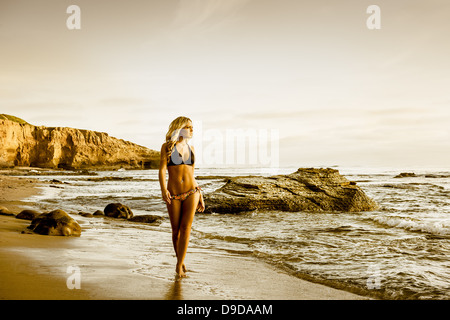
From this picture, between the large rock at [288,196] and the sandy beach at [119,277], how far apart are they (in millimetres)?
6564

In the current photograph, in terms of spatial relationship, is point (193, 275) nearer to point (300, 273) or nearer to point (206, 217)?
point (300, 273)

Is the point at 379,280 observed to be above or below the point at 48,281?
below

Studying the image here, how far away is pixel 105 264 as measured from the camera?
4.52 metres

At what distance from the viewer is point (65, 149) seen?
102 m

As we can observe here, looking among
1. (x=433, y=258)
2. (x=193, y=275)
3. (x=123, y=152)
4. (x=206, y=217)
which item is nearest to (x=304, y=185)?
(x=206, y=217)

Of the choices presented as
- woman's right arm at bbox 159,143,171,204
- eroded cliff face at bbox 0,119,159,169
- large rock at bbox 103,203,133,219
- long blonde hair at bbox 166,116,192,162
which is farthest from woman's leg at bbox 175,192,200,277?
eroded cliff face at bbox 0,119,159,169

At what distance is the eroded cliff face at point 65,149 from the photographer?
87.7 metres

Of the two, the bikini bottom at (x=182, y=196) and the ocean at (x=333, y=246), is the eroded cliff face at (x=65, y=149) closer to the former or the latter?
the ocean at (x=333, y=246)

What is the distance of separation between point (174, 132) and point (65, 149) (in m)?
109

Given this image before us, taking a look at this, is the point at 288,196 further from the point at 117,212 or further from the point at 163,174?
the point at 163,174

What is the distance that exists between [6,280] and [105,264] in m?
1.35

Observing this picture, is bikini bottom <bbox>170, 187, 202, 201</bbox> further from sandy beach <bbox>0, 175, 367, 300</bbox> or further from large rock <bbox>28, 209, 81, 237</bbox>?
large rock <bbox>28, 209, 81, 237</bbox>
